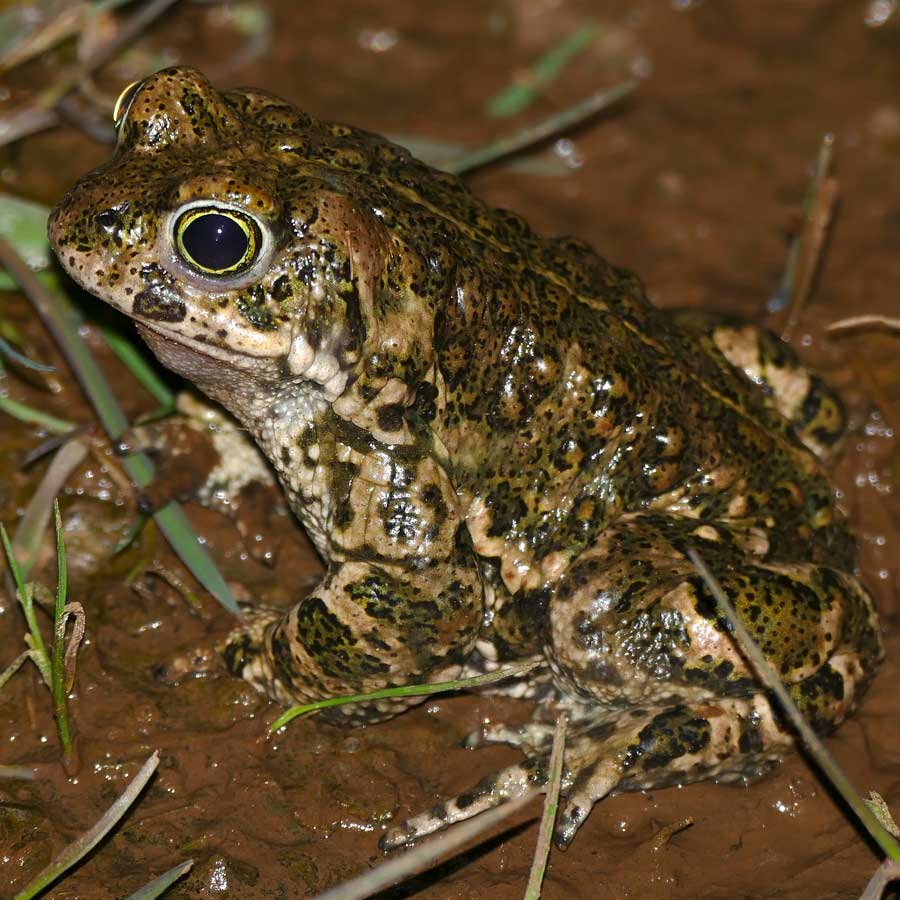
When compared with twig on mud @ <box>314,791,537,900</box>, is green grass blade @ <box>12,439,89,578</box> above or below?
above

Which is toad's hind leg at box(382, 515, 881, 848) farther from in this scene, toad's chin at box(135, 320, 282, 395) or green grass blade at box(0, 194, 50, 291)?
green grass blade at box(0, 194, 50, 291)

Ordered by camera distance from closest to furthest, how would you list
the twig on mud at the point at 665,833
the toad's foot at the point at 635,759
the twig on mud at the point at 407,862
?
the twig on mud at the point at 407,862 → the toad's foot at the point at 635,759 → the twig on mud at the point at 665,833

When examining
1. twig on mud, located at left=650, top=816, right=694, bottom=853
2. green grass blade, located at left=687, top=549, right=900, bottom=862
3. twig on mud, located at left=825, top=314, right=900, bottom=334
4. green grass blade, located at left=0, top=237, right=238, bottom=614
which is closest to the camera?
green grass blade, located at left=687, top=549, right=900, bottom=862

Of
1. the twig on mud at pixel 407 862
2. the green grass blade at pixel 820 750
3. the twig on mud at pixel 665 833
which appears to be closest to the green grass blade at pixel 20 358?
the twig on mud at pixel 407 862

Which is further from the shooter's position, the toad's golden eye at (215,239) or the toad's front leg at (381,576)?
the toad's front leg at (381,576)

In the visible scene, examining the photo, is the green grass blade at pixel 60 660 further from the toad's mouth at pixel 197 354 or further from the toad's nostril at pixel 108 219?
the toad's nostril at pixel 108 219

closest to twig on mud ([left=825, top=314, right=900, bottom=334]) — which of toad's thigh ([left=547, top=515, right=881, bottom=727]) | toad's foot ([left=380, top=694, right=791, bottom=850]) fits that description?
toad's thigh ([left=547, top=515, right=881, bottom=727])

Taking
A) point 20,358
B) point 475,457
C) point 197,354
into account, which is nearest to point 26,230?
point 20,358
